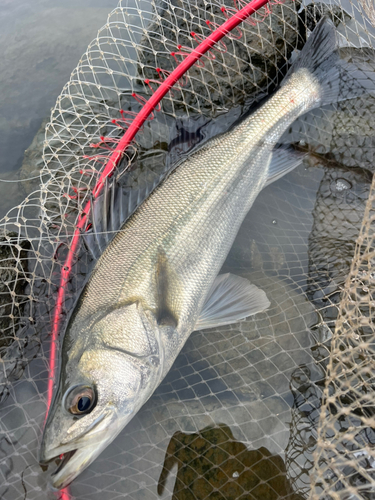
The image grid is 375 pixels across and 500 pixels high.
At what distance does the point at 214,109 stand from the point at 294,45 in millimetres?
1283

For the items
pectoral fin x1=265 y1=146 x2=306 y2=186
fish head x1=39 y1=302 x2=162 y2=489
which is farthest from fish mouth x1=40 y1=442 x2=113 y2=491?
pectoral fin x1=265 y1=146 x2=306 y2=186

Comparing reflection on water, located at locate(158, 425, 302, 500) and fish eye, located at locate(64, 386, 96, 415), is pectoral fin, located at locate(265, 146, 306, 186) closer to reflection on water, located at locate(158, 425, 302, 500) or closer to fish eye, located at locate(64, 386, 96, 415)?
reflection on water, located at locate(158, 425, 302, 500)

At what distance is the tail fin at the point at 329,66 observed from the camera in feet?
12.3

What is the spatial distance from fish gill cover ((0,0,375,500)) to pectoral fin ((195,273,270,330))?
27 cm

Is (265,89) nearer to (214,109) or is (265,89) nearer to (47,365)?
(214,109)

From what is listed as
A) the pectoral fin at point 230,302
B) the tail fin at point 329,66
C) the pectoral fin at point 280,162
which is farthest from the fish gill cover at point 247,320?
the pectoral fin at point 280,162

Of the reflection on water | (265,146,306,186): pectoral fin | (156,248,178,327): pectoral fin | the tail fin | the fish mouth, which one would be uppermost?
the tail fin

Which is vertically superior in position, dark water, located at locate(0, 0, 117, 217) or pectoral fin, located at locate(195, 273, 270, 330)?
dark water, located at locate(0, 0, 117, 217)

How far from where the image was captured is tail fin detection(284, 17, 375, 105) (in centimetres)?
375

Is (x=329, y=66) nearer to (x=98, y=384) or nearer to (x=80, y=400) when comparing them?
(x=98, y=384)

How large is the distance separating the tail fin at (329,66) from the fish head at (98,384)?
3074mm

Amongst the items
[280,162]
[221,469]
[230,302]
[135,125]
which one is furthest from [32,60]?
[221,469]

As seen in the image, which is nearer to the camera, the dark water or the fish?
the fish

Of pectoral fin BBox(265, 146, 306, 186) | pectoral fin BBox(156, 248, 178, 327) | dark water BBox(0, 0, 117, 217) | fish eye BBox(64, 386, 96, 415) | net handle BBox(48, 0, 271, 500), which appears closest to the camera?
fish eye BBox(64, 386, 96, 415)
